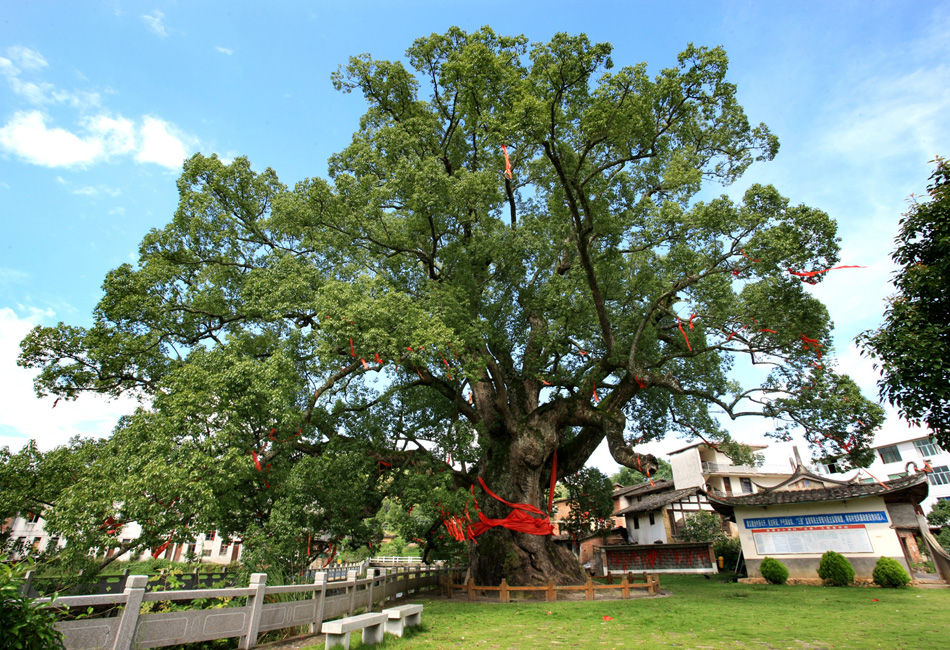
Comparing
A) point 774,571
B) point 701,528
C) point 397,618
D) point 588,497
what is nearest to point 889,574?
point 774,571

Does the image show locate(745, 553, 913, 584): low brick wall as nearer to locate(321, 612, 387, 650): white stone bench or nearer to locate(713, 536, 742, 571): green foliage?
locate(713, 536, 742, 571): green foliage

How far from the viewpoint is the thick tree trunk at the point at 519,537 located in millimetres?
13445

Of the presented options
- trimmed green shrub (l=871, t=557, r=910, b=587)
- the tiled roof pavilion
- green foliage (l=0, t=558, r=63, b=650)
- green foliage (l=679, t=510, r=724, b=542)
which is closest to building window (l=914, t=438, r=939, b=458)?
green foliage (l=679, t=510, r=724, b=542)

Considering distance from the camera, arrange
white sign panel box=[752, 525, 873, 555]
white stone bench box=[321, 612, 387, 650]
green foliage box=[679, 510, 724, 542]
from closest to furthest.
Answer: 1. white stone bench box=[321, 612, 387, 650]
2. white sign panel box=[752, 525, 873, 555]
3. green foliage box=[679, 510, 724, 542]

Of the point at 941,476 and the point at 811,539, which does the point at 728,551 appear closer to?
the point at 811,539

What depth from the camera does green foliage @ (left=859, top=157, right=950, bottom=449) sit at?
202 inches

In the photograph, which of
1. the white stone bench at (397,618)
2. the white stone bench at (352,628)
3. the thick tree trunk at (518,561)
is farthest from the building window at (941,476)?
the white stone bench at (352,628)

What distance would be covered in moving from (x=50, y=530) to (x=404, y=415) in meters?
9.67

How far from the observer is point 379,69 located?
14.0 m

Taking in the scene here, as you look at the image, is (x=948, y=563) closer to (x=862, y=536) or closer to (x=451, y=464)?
(x=862, y=536)

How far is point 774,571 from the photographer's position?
1553cm

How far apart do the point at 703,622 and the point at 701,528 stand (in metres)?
17.8

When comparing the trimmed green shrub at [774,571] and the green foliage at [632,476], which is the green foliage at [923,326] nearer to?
the trimmed green shrub at [774,571]

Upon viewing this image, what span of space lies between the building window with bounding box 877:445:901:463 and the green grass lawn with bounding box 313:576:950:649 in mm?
27990
